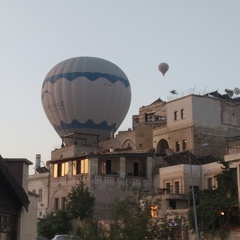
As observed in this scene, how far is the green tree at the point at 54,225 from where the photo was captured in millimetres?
51219

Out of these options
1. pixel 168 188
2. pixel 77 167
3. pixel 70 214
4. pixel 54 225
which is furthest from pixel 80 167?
pixel 168 188

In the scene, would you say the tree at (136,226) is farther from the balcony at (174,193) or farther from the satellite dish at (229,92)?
the satellite dish at (229,92)

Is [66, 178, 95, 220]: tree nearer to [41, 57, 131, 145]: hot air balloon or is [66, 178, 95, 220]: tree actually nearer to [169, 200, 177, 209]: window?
[169, 200, 177, 209]: window

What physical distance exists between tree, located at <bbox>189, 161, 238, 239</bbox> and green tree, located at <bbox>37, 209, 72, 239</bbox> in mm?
14965

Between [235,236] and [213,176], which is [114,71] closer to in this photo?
[213,176]

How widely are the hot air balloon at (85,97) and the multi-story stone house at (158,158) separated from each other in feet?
6.95

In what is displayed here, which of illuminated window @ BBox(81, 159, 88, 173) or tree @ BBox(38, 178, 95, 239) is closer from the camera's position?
tree @ BBox(38, 178, 95, 239)

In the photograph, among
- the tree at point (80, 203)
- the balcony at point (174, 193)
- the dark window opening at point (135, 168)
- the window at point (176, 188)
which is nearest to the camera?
the balcony at point (174, 193)

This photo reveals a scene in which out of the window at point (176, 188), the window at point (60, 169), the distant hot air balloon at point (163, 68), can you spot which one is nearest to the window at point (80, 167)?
the window at point (60, 169)

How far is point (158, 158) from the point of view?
57500mm

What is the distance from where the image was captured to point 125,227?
25484mm

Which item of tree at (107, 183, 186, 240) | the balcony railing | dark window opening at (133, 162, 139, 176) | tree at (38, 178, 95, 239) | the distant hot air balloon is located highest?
Answer: the distant hot air balloon

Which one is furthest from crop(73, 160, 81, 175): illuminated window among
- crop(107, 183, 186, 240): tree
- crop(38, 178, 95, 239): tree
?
crop(107, 183, 186, 240): tree

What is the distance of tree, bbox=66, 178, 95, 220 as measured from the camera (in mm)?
51719
